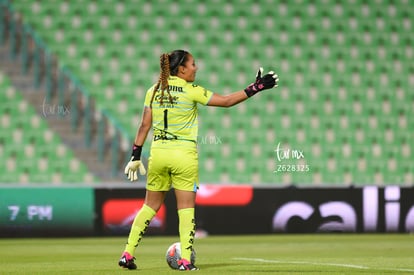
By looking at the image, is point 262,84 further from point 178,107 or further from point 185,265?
point 185,265

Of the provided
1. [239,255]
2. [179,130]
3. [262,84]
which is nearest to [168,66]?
[179,130]

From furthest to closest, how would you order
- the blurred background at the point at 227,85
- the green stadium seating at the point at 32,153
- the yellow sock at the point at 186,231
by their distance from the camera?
the blurred background at the point at 227,85
the green stadium seating at the point at 32,153
the yellow sock at the point at 186,231

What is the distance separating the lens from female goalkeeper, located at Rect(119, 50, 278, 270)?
732cm

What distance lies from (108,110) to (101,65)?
1031 millimetres

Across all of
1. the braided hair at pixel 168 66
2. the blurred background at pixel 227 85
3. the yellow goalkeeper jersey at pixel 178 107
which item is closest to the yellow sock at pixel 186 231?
the yellow goalkeeper jersey at pixel 178 107

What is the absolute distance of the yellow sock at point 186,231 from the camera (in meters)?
7.28

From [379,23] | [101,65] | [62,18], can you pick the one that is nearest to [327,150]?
[379,23]

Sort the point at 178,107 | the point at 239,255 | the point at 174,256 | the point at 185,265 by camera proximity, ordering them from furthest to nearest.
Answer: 1. the point at 239,255
2. the point at 174,256
3. the point at 178,107
4. the point at 185,265

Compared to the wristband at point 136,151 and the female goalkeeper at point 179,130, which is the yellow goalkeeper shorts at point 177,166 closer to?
the female goalkeeper at point 179,130

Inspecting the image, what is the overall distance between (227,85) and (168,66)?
1065 centimetres

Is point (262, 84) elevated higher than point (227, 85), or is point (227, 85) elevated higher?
point (227, 85)

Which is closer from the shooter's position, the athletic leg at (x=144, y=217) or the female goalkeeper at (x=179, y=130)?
the female goalkeeper at (x=179, y=130)

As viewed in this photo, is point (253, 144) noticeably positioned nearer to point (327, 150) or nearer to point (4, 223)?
point (327, 150)

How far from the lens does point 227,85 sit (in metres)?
18.0
